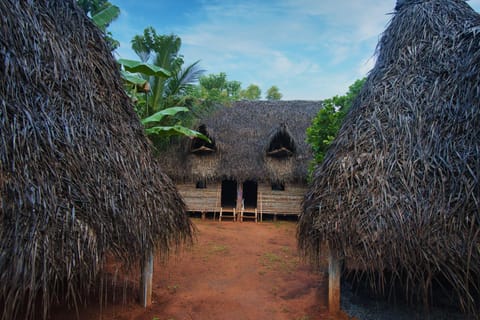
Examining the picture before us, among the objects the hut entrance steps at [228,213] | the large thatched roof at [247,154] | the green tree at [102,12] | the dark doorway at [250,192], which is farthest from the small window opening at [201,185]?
the green tree at [102,12]

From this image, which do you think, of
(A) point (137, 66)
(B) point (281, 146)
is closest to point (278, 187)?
(B) point (281, 146)

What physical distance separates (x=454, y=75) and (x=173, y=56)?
851cm

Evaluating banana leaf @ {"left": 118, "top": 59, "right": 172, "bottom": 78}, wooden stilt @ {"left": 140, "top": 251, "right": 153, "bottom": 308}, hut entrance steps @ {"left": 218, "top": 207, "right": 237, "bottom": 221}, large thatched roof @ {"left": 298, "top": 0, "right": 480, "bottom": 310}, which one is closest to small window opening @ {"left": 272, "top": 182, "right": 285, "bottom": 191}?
hut entrance steps @ {"left": 218, "top": 207, "right": 237, "bottom": 221}

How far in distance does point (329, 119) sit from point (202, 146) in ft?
20.6

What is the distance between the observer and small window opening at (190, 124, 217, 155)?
12745mm

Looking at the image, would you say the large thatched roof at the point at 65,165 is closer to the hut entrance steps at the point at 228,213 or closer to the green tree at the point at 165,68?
the green tree at the point at 165,68

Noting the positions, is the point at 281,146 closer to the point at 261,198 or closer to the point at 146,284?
the point at 261,198

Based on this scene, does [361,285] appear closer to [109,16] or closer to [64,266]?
[64,266]

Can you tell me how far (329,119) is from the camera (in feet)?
26.9

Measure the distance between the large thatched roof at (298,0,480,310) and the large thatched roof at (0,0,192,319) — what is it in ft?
8.24

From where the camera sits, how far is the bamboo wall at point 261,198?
12.9 m

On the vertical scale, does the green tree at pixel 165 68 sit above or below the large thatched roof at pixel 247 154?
above

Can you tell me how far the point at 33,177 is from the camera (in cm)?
252

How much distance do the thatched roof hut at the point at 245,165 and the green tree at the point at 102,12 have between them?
19.6ft
